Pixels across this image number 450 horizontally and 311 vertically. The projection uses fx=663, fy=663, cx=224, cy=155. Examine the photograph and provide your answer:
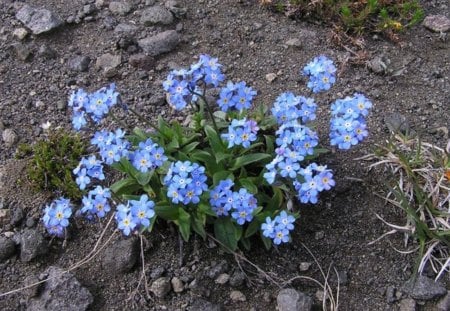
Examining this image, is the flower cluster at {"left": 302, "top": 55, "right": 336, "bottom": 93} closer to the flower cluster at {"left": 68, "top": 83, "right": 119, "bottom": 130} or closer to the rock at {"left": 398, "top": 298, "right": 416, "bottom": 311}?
the flower cluster at {"left": 68, "top": 83, "right": 119, "bottom": 130}

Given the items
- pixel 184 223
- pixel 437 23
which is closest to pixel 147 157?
pixel 184 223

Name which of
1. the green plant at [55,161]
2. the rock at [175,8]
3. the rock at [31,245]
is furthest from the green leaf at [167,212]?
the rock at [175,8]

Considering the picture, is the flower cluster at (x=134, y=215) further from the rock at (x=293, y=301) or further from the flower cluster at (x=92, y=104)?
the rock at (x=293, y=301)

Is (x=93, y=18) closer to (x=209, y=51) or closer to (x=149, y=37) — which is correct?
(x=149, y=37)

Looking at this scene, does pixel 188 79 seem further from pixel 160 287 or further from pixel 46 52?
pixel 46 52

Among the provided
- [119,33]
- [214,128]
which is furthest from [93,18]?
[214,128]
